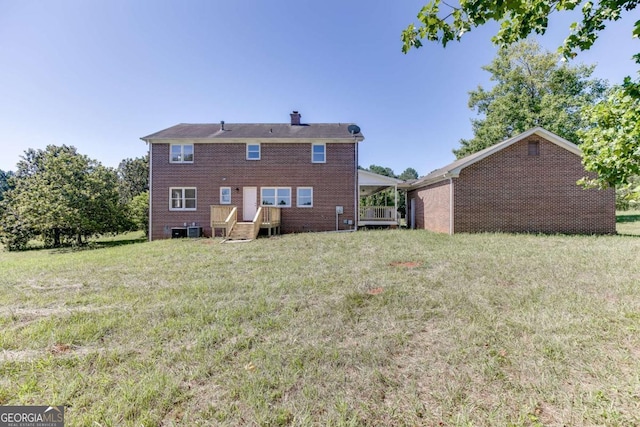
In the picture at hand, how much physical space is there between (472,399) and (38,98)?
16518 millimetres

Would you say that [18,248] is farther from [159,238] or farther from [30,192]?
A: [159,238]

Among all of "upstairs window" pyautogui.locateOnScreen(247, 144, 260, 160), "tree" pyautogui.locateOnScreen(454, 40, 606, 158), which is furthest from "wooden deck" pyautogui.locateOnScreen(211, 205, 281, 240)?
"tree" pyautogui.locateOnScreen(454, 40, 606, 158)

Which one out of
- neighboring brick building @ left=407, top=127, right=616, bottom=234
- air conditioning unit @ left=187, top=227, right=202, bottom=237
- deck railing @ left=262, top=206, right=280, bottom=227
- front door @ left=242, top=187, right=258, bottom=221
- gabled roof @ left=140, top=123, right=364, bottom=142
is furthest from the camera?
front door @ left=242, top=187, right=258, bottom=221

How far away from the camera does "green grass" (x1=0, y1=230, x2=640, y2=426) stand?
2223 millimetres

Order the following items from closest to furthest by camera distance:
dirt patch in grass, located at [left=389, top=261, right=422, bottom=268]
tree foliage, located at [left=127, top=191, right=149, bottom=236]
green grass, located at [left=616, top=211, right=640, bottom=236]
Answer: dirt patch in grass, located at [left=389, top=261, right=422, bottom=268] → green grass, located at [left=616, top=211, right=640, bottom=236] → tree foliage, located at [left=127, top=191, right=149, bottom=236]

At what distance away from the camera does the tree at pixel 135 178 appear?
34.6 metres

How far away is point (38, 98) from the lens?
1094 centimetres

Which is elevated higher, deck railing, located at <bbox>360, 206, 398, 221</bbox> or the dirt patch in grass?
deck railing, located at <bbox>360, 206, 398, 221</bbox>

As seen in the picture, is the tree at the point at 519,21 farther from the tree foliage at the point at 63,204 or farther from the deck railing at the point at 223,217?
the tree foliage at the point at 63,204

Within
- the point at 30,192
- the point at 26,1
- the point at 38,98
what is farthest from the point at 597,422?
the point at 30,192

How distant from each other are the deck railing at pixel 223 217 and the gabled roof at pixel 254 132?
4.38 metres

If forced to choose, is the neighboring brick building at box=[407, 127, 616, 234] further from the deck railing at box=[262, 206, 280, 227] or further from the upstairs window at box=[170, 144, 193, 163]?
the upstairs window at box=[170, 144, 193, 163]

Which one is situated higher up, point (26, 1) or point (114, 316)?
point (26, 1)

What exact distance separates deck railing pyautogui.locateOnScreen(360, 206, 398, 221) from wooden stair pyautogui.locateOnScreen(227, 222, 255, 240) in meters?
7.10
